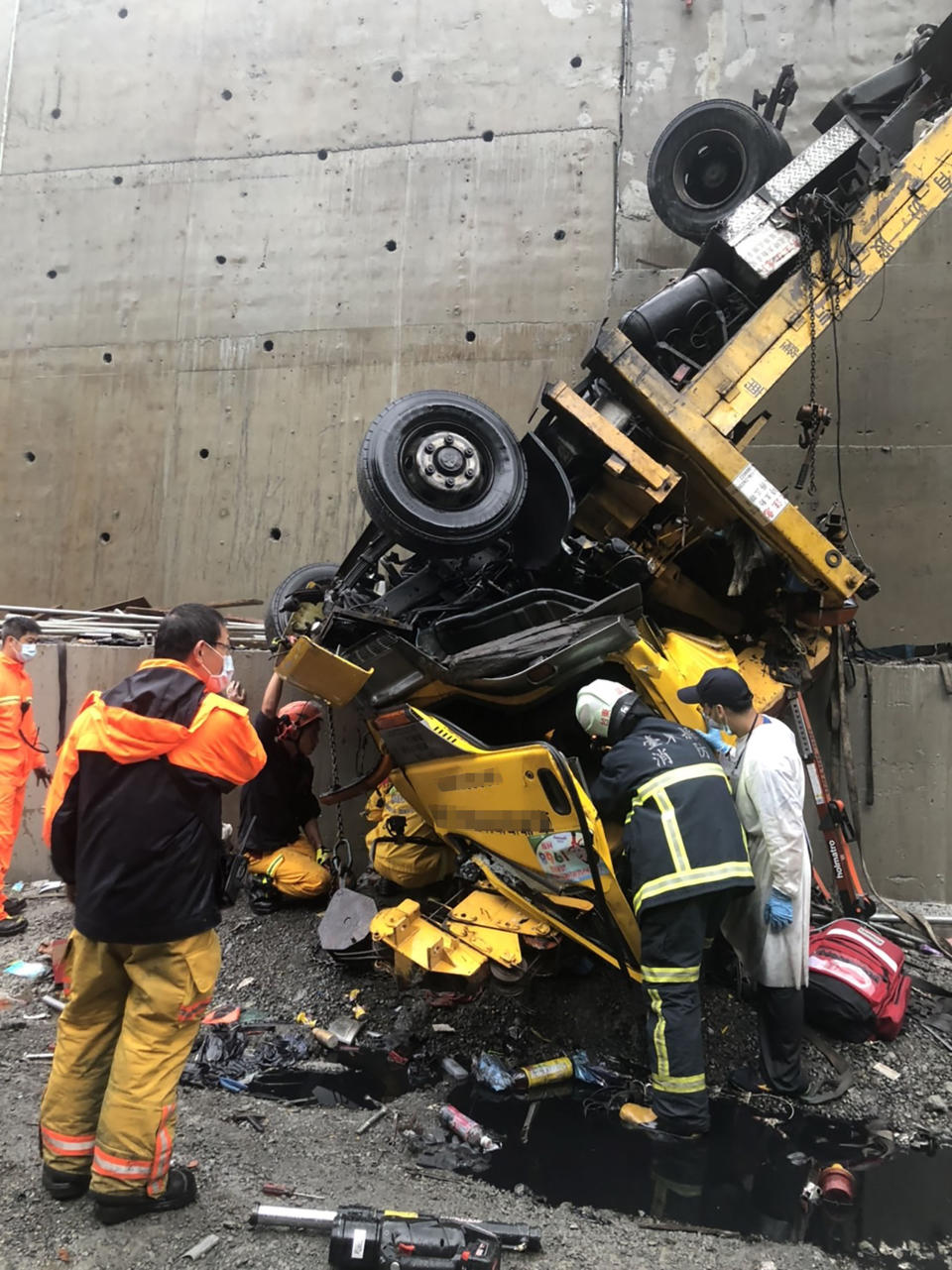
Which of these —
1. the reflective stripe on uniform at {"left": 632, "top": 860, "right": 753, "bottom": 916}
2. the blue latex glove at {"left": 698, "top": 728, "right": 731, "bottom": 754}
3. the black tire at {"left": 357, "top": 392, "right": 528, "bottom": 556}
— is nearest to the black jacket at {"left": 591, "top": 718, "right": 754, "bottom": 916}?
the reflective stripe on uniform at {"left": 632, "top": 860, "right": 753, "bottom": 916}

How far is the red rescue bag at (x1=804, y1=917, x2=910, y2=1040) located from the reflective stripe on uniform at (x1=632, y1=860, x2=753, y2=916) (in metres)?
1.05

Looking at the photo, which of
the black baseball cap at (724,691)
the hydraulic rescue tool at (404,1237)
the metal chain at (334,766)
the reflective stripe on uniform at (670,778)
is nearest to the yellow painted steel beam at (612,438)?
the black baseball cap at (724,691)

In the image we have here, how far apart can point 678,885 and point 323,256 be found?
22.4ft

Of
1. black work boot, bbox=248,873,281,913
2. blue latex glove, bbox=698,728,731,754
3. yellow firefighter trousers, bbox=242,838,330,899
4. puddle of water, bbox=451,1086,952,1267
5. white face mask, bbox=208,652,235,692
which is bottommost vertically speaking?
puddle of water, bbox=451,1086,952,1267

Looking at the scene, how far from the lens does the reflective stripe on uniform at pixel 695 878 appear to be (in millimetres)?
2574

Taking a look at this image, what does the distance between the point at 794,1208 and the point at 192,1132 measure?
1.87 metres

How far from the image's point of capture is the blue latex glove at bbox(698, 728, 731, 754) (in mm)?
3277

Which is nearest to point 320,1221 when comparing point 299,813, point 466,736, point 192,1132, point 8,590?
point 192,1132

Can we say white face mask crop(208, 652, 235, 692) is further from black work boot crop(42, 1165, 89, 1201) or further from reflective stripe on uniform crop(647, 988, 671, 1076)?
reflective stripe on uniform crop(647, 988, 671, 1076)

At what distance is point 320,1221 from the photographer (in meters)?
2.01

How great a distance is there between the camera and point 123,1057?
6.60 ft

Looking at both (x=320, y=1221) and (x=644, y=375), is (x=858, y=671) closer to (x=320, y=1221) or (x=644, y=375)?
(x=644, y=375)

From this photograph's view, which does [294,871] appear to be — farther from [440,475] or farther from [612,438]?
[612,438]

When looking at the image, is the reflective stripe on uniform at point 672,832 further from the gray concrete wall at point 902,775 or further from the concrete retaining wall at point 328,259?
the concrete retaining wall at point 328,259
